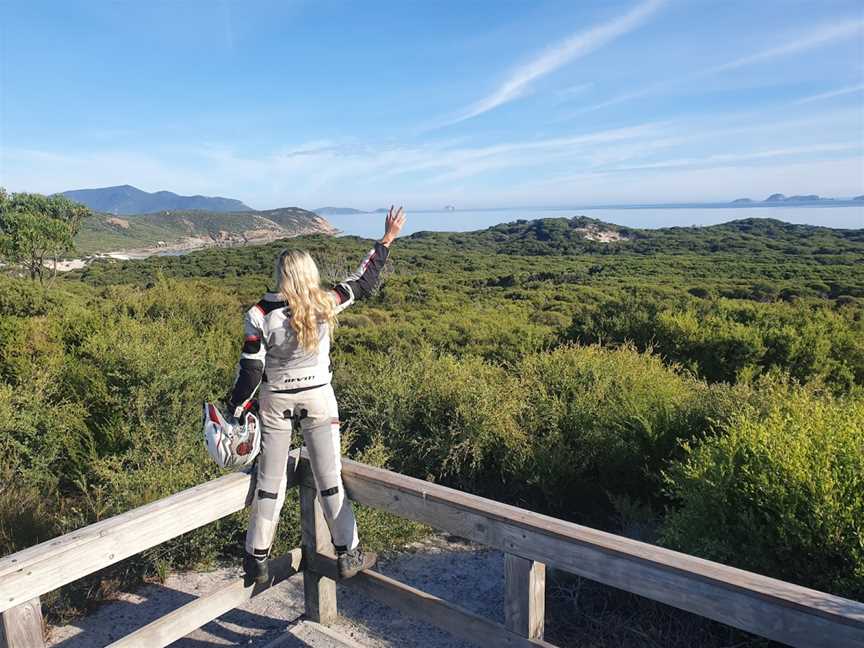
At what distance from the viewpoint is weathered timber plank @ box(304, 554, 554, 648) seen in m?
2.54

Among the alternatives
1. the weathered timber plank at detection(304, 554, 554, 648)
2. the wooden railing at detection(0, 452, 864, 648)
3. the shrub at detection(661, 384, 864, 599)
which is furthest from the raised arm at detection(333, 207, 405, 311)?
the shrub at detection(661, 384, 864, 599)

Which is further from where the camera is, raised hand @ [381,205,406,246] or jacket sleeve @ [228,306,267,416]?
raised hand @ [381,205,406,246]

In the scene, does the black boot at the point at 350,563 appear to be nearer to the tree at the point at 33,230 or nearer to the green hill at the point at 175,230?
the tree at the point at 33,230

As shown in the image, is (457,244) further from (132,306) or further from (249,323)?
(249,323)

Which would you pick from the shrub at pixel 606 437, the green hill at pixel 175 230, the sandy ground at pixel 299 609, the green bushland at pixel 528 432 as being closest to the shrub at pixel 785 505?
the green bushland at pixel 528 432

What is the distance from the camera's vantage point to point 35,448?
17.8 feet

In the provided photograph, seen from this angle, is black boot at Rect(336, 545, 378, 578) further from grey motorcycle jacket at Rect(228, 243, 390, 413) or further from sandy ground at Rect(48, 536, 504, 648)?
grey motorcycle jacket at Rect(228, 243, 390, 413)

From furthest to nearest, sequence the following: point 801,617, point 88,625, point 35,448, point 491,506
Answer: point 35,448 < point 88,625 < point 491,506 < point 801,617

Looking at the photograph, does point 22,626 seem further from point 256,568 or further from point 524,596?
point 524,596

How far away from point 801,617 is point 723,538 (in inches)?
62.7

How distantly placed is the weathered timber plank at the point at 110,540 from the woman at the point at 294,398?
15 centimetres

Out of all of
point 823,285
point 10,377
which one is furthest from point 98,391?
point 823,285

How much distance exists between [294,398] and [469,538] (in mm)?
1057

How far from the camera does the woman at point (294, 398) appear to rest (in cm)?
289
